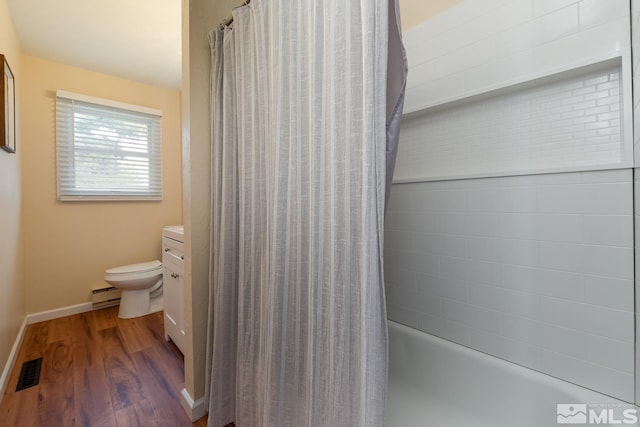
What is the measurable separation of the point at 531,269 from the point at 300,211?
957mm

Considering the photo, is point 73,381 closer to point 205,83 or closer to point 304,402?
point 304,402

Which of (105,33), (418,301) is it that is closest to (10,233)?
(105,33)

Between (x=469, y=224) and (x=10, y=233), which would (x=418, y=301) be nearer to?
(x=469, y=224)

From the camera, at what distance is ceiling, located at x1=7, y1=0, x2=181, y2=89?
1812 mm

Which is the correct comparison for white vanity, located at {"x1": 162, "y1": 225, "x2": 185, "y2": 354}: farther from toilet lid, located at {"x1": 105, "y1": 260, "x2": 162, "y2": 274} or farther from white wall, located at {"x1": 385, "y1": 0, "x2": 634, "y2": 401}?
white wall, located at {"x1": 385, "y1": 0, "x2": 634, "y2": 401}

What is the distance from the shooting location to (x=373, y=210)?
30.3 inches

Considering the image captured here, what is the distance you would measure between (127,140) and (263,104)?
2.44m

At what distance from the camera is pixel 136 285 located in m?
2.48

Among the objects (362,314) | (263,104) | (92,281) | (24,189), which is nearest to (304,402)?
(362,314)

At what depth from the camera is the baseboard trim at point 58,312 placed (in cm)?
243

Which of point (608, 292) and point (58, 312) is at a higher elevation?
point (608, 292)

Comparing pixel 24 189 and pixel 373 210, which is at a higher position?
pixel 24 189

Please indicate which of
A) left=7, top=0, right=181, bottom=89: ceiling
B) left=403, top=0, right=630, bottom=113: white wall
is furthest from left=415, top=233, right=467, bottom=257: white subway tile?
left=7, top=0, right=181, bottom=89: ceiling

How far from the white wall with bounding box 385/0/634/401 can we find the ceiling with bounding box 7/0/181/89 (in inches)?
70.6
